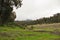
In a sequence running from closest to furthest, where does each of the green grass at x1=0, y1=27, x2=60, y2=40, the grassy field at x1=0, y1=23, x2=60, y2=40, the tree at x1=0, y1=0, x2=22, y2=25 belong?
the green grass at x1=0, y1=27, x2=60, y2=40
the grassy field at x1=0, y1=23, x2=60, y2=40
the tree at x1=0, y1=0, x2=22, y2=25

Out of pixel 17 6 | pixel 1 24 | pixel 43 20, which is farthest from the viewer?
pixel 43 20

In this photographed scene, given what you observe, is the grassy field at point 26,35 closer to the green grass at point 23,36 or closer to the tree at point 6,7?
the green grass at point 23,36

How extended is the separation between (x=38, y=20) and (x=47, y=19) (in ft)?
11.6

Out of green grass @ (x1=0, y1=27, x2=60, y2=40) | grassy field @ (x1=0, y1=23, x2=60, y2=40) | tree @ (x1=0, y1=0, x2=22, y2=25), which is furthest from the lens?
tree @ (x1=0, y1=0, x2=22, y2=25)

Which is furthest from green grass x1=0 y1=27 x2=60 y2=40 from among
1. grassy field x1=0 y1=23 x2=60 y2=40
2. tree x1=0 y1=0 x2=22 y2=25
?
tree x1=0 y1=0 x2=22 y2=25

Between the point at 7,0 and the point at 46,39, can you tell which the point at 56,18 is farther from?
the point at 46,39

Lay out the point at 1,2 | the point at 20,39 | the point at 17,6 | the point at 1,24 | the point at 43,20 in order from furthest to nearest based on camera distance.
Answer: the point at 43,20 < the point at 1,24 < the point at 17,6 < the point at 1,2 < the point at 20,39

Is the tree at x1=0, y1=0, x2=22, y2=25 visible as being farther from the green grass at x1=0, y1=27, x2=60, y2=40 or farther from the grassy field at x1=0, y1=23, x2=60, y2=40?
the green grass at x1=0, y1=27, x2=60, y2=40

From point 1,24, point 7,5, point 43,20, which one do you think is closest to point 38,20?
point 43,20

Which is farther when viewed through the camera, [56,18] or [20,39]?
[56,18]

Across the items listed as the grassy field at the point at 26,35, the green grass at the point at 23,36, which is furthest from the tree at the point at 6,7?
the green grass at the point at 23,36

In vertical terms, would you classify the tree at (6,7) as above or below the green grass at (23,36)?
above

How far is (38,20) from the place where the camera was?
86625 millimetres

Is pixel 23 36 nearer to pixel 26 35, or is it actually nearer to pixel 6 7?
pixel 26 35
